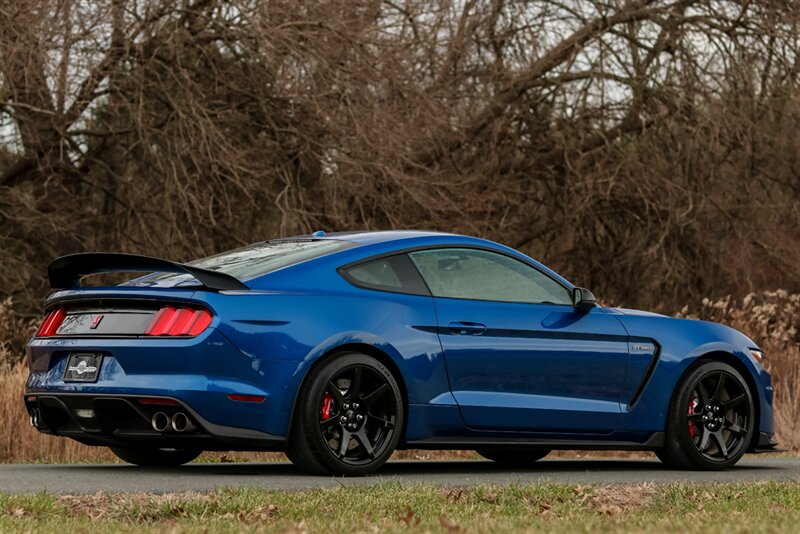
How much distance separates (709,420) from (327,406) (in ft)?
9.82

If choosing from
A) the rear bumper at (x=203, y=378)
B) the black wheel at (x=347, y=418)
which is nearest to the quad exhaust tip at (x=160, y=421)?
the rear bumper at (x=203, y=378)

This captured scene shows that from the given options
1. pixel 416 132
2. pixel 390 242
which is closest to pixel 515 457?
pixel 390 242

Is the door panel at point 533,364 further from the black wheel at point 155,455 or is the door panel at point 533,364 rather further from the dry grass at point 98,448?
the dry grass at point 98,448

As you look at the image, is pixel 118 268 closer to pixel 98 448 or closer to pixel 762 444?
pixel 98 448

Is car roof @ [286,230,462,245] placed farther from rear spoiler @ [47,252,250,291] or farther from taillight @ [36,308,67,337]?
taillight @ [36,308,67,337]

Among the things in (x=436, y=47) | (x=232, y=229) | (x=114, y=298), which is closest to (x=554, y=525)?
(x=114, y=298)

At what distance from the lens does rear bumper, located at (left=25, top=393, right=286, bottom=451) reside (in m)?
8.12

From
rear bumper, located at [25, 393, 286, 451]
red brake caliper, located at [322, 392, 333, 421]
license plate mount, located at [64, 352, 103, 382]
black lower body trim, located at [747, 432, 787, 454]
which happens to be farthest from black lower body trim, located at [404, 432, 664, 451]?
license plate mount, located at [64, 352, 103, 382]

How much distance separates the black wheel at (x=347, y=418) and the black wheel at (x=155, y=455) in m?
1.46

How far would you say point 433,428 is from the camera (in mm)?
8844

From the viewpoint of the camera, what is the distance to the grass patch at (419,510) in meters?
6.05

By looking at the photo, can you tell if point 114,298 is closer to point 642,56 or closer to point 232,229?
point 232,229

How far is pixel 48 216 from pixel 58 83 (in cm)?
181

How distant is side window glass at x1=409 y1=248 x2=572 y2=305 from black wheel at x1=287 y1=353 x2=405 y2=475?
81 cm
